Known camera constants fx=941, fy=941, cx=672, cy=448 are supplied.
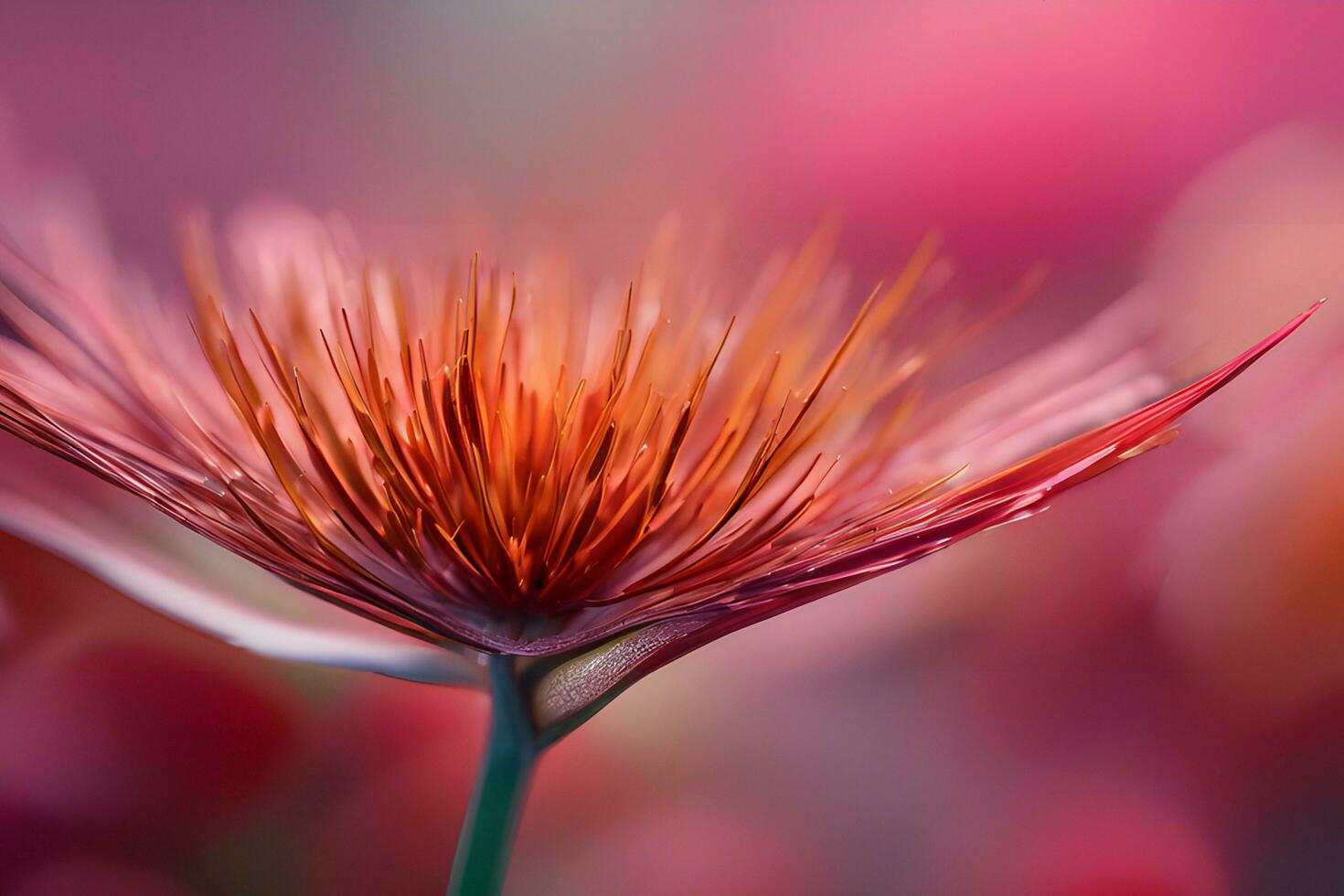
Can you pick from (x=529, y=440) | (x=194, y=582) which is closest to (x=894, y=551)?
(x=529, y=440)

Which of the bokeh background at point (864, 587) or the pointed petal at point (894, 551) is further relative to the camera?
the bokeh background at point (864, 587)

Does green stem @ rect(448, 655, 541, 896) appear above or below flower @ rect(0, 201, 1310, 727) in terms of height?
below

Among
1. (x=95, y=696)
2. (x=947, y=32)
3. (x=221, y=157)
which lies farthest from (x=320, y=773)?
(x=947, y=32)

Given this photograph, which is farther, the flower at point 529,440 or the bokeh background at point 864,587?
the bokeh background at point 864,587

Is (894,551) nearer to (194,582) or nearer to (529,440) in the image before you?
(529,440)

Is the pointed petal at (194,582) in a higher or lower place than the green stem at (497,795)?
higher
